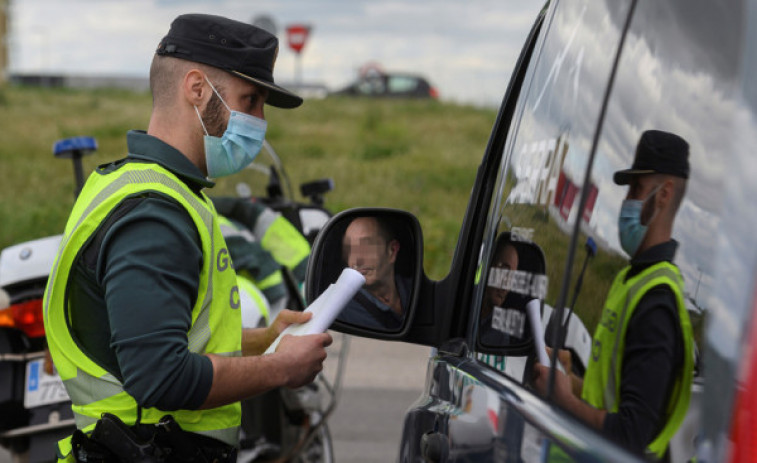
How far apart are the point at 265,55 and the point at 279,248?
202cm

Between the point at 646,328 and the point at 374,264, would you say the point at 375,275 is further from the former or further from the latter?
the point at 646,328

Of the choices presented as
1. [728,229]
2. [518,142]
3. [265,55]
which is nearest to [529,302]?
[518,142]

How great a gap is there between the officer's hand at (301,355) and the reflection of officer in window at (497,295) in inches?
15.1

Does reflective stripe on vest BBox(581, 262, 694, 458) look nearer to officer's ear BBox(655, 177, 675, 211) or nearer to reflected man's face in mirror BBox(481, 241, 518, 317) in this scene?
officer's ear BBox(655, 177, 675, 211)

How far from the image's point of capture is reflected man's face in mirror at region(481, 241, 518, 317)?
1963 millimetres

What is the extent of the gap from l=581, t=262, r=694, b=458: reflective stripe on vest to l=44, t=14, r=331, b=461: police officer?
94cm

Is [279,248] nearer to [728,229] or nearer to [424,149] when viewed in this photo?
[728,229]

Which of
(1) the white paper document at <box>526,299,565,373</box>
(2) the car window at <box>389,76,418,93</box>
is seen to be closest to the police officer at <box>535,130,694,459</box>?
(1) the white paper document at <box>526,299,565,373</box>

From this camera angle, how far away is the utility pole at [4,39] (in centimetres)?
3297

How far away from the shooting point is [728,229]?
1.12 meters

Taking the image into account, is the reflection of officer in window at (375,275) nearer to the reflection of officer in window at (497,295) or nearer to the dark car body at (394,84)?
the reflection of officer in window at (497,295)

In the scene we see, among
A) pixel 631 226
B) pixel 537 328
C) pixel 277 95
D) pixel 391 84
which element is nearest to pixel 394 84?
pixel 391 84

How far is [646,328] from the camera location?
131cm

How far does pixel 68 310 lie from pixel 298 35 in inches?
752
